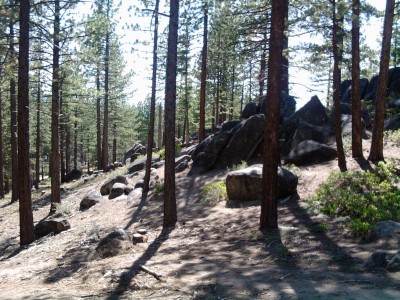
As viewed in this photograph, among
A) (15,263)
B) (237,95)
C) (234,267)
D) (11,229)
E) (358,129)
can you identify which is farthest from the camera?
(237,95)

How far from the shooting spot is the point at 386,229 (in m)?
7.67

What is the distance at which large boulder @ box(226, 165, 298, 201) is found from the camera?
39.5 feet

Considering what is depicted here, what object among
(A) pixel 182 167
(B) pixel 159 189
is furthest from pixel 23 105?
(A) pixel 182 167

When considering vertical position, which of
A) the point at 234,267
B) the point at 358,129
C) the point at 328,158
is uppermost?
the point at 358,129

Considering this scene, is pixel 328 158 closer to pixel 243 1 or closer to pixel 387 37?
pixel 387 37

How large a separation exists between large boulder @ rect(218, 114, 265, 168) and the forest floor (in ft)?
15.4

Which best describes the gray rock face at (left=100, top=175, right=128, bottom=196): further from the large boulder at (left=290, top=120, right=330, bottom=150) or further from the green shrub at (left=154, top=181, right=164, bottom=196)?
the large boulder at (left=290, top=120, right=330, bottom=150)

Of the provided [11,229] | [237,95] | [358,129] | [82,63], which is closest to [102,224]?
[11,229]

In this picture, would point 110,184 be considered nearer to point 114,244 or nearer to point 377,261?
point 114,244

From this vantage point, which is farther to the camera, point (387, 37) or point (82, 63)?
point (82, 63)

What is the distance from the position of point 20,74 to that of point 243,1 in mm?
12401

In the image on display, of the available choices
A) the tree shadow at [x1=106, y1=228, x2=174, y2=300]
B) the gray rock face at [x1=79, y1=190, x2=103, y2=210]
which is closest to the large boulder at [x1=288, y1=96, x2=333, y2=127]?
the gray rock face at [x1=79, y1=190, x2=103, y2=210]

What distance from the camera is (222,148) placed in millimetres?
18625

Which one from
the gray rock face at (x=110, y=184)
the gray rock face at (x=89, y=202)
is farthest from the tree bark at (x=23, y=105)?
the gray rock face at (x=110, y=184)
